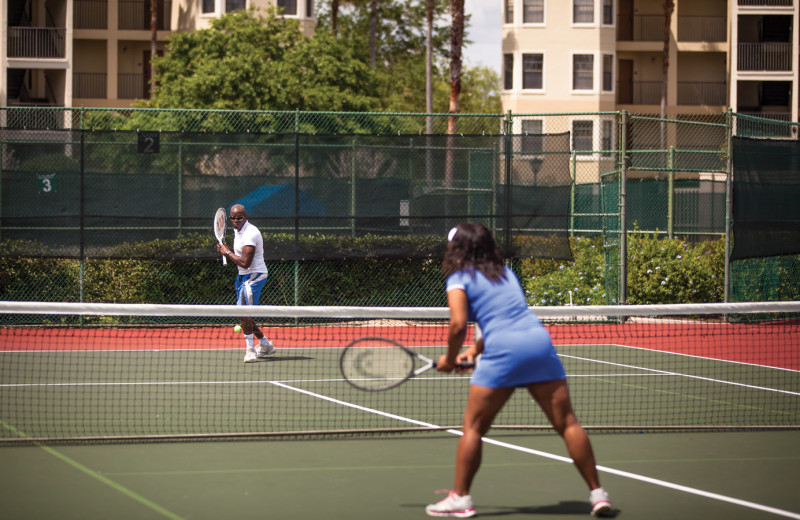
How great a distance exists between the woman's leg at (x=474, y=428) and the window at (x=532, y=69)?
39.1m

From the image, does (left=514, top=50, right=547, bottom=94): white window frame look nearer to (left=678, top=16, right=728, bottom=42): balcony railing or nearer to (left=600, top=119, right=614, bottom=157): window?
(left=600, top=119, right=614, bottom=157): window

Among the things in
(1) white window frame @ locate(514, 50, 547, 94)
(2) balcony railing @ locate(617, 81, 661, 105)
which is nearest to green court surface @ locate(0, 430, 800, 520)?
(1) white window frame @ locate(514, 50, 547, 94)

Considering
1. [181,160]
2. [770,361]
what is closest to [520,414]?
[770,361]

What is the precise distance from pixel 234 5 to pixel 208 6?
1.02 metres

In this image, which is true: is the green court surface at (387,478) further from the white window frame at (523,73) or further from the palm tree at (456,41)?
the white window frame at (523,73)

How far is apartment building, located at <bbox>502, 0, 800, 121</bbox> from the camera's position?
43.0 meters

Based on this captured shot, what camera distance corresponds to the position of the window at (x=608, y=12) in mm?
43188

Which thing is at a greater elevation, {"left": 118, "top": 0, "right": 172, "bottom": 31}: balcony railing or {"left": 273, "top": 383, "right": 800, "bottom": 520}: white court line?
{"left": 118, "top": 0, "right": 172, "bottom": 31}: balcony railing

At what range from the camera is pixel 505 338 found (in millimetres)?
5441

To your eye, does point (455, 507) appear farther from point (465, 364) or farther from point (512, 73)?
point (512, 73)

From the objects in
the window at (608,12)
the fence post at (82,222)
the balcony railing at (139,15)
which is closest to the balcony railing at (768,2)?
the window at (608,12)

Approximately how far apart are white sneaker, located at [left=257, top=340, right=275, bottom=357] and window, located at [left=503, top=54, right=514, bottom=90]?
109 ft

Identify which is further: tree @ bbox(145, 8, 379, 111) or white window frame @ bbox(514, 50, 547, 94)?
white window frame @ bbox(514, 50, 547, 94)

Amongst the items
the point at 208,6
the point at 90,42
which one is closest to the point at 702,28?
the point at 208,6
